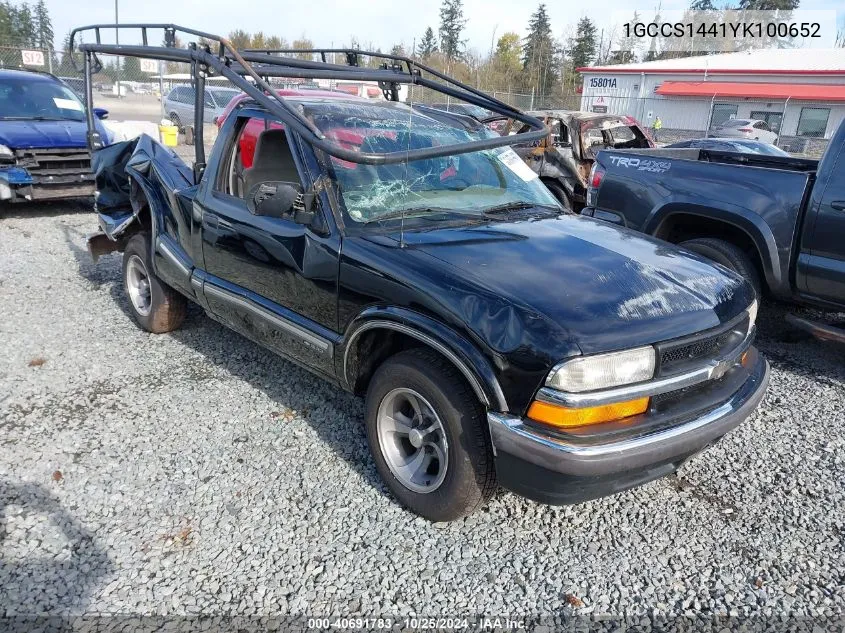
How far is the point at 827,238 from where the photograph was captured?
4586mm

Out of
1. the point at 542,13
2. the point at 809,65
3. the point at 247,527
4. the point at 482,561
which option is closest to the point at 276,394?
the point at 247,527

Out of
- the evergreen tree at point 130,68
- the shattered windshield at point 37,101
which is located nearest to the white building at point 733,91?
the evergreen tree at point 130,68

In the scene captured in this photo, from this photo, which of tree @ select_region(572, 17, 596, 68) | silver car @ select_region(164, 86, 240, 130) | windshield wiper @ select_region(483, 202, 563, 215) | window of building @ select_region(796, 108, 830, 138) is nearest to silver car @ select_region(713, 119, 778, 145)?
window of building @ select_region(796, 108, 830, 138)

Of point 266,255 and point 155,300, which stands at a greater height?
point 266,255

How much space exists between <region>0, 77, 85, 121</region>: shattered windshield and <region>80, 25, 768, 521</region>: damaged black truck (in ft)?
21.2

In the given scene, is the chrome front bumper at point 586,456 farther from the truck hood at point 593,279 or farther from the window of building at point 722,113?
the window of building at point 722,113

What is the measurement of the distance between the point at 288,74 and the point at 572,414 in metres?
2.78

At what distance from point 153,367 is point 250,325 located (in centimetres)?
115

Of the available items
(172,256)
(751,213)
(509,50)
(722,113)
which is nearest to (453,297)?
(172,256)

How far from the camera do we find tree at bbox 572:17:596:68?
66500mm

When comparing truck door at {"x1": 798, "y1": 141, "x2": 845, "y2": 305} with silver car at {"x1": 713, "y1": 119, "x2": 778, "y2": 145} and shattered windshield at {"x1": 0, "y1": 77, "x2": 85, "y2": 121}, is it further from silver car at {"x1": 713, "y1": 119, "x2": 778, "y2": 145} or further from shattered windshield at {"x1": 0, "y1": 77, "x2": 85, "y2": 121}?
silver car at {"x1": 713, "y1": 119, "x2": 778, "y2": 145}

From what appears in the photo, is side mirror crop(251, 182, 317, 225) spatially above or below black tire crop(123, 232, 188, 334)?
above

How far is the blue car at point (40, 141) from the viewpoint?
8719 mm

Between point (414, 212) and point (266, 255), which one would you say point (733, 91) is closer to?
point (414, 212)
